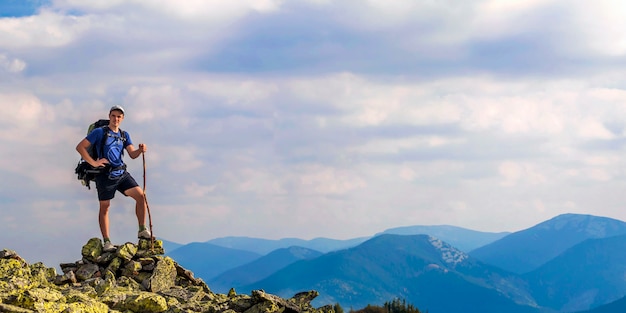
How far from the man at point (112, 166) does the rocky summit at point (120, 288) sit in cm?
76

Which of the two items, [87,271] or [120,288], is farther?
[87,271]

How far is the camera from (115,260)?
22.6 metres

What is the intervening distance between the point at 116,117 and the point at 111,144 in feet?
3.15

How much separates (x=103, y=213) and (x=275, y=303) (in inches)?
299

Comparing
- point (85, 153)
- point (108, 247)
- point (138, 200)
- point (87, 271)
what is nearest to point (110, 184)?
point (138, 200)

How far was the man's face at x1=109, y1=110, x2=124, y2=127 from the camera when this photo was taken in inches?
858

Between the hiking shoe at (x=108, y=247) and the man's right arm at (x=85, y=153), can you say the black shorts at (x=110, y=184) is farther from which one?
the hiking shoe at (x=108, y=247)

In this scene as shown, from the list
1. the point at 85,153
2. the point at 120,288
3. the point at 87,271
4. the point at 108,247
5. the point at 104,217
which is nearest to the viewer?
the point at 120,288

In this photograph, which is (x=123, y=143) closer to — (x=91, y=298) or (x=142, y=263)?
(x=142, y=263)

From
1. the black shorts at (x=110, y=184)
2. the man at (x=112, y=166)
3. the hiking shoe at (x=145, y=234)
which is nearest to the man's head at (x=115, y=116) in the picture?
the man at (x=112, y=166)

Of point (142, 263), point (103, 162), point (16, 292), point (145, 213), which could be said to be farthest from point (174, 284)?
point (16, 292)

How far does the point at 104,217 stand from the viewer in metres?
22.8

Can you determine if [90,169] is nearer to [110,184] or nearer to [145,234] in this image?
[110,184]

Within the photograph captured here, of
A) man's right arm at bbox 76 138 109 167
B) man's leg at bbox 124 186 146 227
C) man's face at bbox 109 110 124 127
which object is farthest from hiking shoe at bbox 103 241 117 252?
man's face at bbox 109 110 124 127
